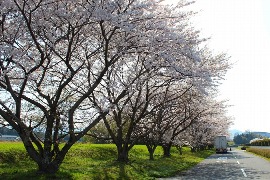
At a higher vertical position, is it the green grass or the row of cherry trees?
the row of cherry trees

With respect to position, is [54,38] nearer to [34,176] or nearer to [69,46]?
[69,46]

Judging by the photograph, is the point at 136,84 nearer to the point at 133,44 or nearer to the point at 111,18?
the point at 133,44

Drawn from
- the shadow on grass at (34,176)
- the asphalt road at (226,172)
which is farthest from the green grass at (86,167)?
the asphalt road at (226,172)

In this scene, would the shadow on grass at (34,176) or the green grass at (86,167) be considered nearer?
the shadow on grass at (34,176)

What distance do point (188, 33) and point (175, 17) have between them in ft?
8.00

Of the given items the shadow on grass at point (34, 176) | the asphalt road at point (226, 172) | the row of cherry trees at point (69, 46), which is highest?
the row of cherry trees at point (69, 46)

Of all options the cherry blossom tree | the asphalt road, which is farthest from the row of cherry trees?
the asphalt road

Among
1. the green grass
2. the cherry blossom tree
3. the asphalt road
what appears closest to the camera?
the cherry blossom tree

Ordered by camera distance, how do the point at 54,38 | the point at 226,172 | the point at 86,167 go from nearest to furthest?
the point at 54,38, the point at 86,167, the point at 226,172

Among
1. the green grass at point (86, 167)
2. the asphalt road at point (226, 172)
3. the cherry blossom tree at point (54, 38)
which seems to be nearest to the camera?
the cherry blossom tree at point (54, 38)

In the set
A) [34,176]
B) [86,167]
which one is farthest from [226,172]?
[34,176]

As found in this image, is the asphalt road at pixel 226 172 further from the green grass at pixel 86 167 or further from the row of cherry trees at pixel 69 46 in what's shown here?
the row of cherry trees at pixel 69 46

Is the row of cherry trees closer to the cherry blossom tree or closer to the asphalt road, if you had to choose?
the cherry blossom tree

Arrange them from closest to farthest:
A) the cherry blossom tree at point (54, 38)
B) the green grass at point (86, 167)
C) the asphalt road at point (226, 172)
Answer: the cherry blossom tree at point (54, 38)
the green grass at point (86, 167)
the asphalt road at point (226, 172)
